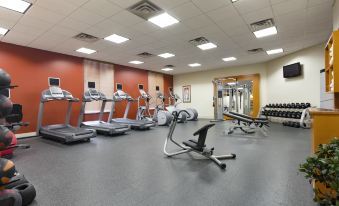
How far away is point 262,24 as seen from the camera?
4656 mm

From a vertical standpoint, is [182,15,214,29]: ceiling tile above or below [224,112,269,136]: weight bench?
above

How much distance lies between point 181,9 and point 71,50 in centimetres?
461

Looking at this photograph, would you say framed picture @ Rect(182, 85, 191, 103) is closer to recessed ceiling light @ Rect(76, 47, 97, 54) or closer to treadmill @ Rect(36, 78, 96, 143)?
recessed ceiling light @ Rect(76, 47, 97, 54)

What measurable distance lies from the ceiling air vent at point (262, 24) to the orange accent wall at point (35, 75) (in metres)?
6.44

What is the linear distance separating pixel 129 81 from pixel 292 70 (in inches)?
287

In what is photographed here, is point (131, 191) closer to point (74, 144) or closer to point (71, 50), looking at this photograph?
point (74, 144)

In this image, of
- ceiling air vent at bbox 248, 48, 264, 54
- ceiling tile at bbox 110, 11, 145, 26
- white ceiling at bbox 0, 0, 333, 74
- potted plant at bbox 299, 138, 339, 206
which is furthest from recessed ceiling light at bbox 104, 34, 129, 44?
potted plant at bbox 299, 138, 339, 206

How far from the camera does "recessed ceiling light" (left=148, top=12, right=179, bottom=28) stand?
414 cm

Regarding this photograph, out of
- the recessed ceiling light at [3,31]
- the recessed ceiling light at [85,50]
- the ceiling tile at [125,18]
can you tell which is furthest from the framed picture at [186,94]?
the recessed ceiling light at [3,31]

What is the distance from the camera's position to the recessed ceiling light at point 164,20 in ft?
13.6

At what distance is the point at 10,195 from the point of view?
1.62 meters

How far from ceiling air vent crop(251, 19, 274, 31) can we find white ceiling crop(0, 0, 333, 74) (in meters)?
0.13

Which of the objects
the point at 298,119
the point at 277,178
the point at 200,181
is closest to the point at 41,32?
the point at 200,181

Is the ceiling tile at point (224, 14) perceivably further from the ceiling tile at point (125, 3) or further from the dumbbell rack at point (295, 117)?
the dumbbell rack at point (295, 117)
